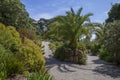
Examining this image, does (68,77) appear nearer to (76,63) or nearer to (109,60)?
(76,63)

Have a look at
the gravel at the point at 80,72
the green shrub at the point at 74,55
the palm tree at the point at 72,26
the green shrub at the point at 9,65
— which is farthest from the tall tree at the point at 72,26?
the green shrub at the point at 9,65

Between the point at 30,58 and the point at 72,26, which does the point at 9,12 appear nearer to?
the point at 72,26

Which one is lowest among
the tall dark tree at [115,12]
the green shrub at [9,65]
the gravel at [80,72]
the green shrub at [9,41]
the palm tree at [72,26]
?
the gravel at [80,72]

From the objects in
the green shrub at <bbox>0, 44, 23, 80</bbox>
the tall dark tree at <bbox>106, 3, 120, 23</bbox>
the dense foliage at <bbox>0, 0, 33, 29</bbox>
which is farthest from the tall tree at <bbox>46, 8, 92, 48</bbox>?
the tall dark tree at <bbox>106, 3, 120, 23</bbox>

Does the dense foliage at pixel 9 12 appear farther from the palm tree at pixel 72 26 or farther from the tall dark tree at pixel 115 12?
the tall dark tree at pixel 115 12

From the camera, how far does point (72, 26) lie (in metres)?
21.0

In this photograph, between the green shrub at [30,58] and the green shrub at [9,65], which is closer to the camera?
the green shrub at [9,65]

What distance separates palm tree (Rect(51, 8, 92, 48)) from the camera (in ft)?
69.1

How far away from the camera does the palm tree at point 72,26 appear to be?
69.1ft

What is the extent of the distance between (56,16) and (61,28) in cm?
130

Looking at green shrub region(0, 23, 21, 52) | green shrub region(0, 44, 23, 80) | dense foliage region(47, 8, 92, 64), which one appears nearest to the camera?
green shrub region(0, 44, 23, 80)

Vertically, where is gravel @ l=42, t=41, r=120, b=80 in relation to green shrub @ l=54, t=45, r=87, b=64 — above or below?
below

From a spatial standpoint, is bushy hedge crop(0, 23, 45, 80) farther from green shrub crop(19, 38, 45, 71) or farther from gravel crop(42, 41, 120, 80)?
gravel crop(42, 41, 120, 80)

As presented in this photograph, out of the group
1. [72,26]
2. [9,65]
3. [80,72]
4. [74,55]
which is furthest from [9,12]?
[9,65]
